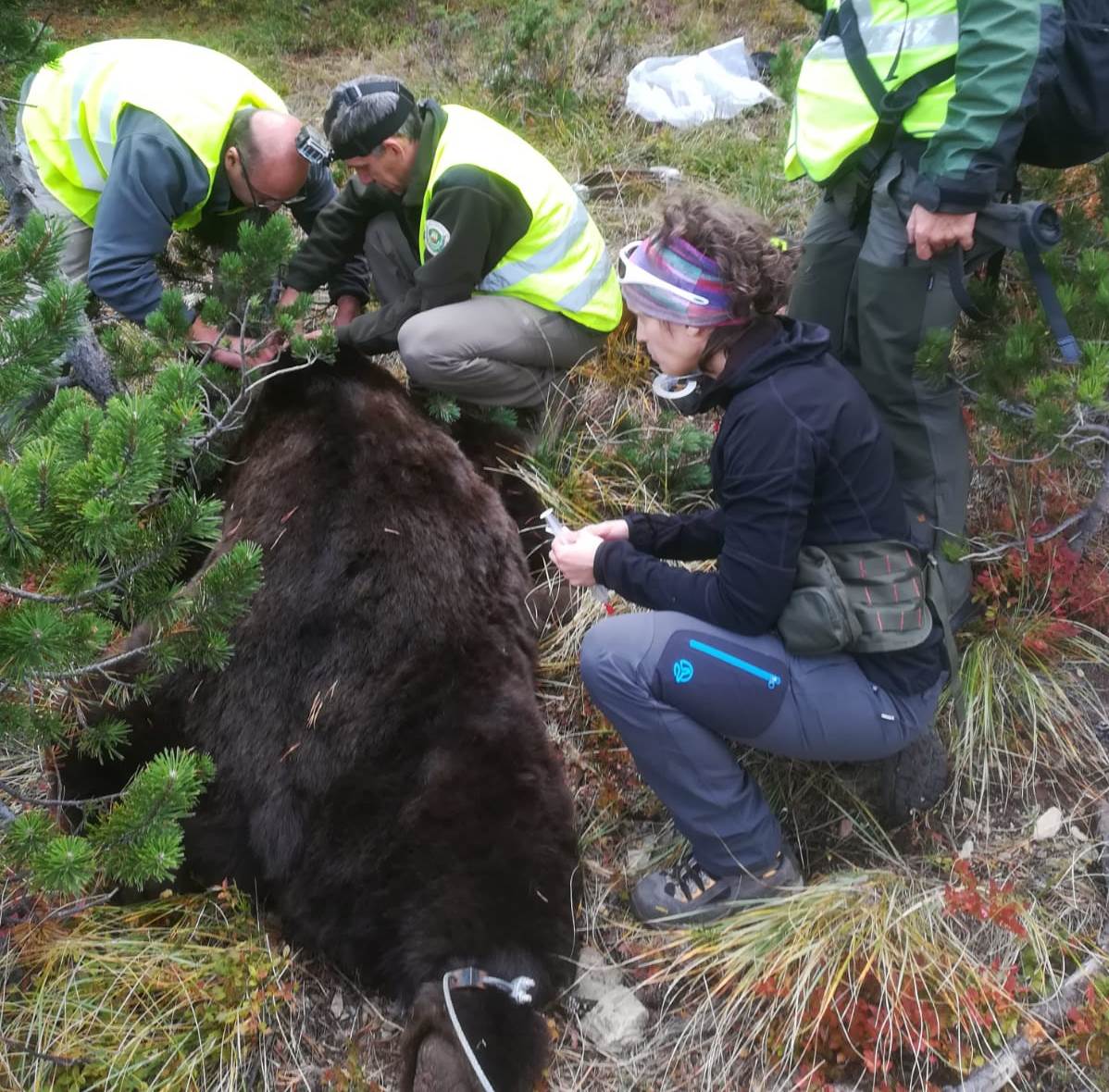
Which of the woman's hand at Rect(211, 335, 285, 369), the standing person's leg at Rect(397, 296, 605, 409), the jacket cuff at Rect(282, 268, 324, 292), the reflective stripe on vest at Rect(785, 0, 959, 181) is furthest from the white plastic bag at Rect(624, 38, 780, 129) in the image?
the woman's hand at Rect(211, 335, 285, 369)

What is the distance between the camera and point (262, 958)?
2.73 m

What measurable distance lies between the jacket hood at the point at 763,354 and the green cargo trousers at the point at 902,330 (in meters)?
0.75

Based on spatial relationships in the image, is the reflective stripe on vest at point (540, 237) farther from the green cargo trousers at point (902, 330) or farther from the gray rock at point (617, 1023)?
the gray rock at point (617, 1023)

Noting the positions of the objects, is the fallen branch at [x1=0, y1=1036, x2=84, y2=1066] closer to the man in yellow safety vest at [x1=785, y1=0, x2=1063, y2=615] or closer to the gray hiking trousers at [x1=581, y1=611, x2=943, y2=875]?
the gray hiking trousers at [x1=581, y1=611, x2=943, y2=875]

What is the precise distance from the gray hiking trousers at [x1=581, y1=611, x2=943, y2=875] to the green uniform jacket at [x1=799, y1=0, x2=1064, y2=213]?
1.41m

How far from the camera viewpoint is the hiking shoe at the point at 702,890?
8.98 feet

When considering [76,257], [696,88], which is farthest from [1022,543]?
[696,88]

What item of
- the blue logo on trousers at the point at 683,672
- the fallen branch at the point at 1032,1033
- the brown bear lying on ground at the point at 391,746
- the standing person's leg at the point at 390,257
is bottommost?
the fallen branch at the point at 1032,1033

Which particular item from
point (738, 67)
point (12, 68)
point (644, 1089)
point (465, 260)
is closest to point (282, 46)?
point (738, 67)

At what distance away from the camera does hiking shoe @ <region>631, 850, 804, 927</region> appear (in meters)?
2.74

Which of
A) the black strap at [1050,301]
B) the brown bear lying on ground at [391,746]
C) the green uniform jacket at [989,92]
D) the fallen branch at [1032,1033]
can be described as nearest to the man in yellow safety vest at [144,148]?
the brown bear lying on ground at [391,746]

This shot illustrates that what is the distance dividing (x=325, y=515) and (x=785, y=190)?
3.70 metres

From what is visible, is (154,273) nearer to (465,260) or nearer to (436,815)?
(465,260)

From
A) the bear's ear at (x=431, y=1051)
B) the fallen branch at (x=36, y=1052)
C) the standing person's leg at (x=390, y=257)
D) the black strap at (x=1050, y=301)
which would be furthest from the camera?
the standing person's leg at (x=390, y=257)
